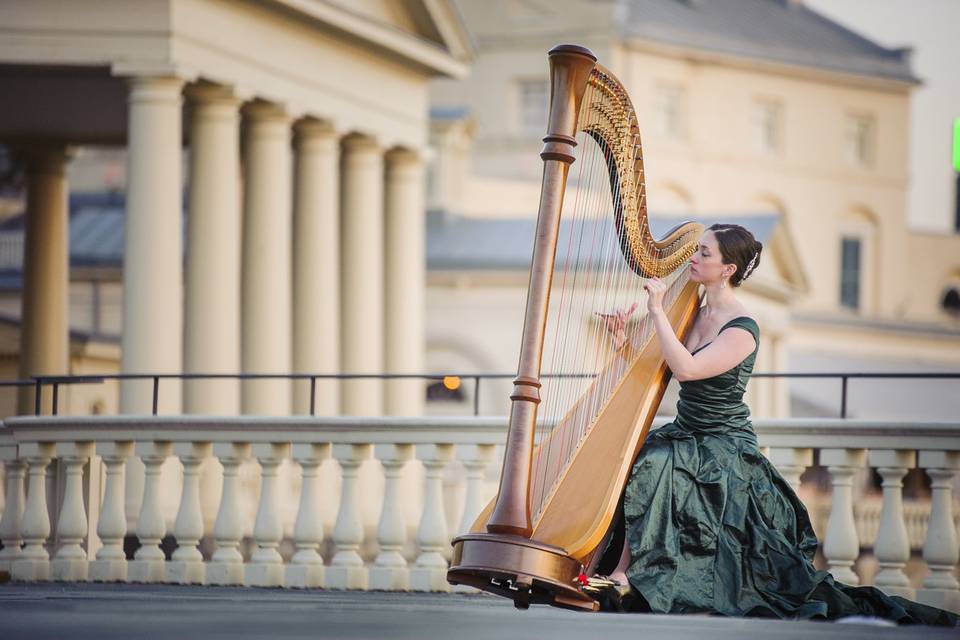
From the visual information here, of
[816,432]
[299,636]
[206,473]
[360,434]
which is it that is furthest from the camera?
[206,473]

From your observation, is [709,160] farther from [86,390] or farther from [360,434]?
[360,434]

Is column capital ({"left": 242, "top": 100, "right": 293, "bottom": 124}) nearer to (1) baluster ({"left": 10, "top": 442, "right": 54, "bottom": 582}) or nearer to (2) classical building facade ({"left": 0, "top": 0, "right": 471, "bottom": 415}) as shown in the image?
(2) classical building facade ({"left": 0, "top": 0, "right": 471, "bottom": 415})

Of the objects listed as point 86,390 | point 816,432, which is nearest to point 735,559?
point 816,432

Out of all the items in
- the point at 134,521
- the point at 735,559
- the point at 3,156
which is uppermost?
the point at 3,156

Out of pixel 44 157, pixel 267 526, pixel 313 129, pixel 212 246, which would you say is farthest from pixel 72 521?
pixel 44 157

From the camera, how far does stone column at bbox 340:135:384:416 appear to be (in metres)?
33.0

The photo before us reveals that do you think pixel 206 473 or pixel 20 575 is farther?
pixel 206 473

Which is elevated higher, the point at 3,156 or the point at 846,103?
the point at 846,103

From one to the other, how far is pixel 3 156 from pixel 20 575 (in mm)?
50292

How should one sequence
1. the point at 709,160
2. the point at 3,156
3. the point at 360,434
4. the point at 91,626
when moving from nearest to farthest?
the point at 91,626
the point at 360,434
the point at 3,156
the point at 709,160

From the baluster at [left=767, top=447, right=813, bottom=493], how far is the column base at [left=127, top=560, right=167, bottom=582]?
398cm

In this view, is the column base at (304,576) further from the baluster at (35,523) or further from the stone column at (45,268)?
the stone column at (45,268)

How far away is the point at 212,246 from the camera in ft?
89.8

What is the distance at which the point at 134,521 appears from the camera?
20.4m
